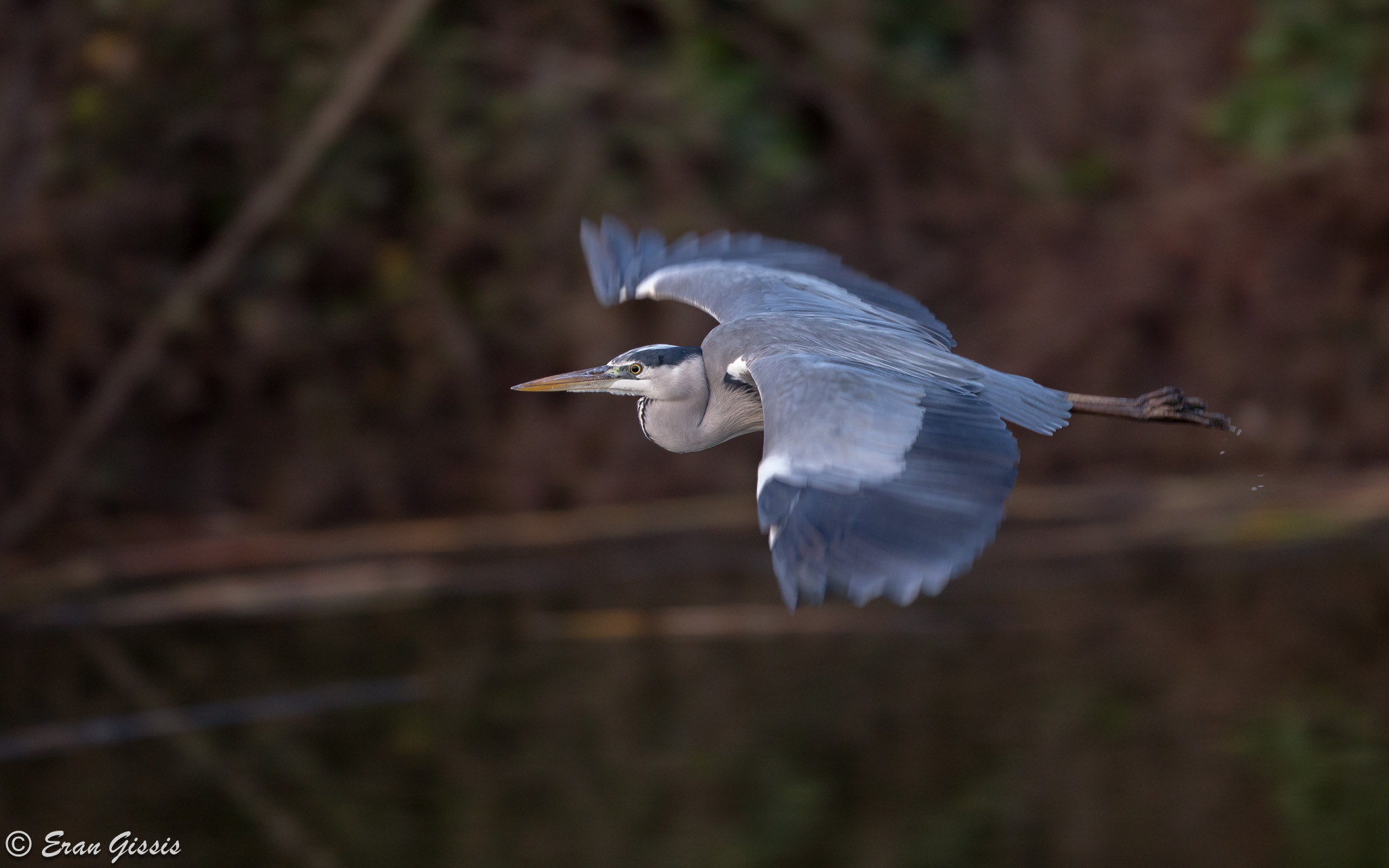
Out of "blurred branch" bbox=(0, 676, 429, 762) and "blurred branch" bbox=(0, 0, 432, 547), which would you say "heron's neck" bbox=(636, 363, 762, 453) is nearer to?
"blurred branch" bbox=(0, 676, 429, 762)

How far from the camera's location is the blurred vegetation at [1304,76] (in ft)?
30.8

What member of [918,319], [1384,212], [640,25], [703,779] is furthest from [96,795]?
[1384,212]

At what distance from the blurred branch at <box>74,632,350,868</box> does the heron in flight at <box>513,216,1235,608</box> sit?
8.46 ft

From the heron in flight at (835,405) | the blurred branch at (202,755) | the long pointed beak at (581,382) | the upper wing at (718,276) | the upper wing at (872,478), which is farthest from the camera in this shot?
the blurred branch at (202,755)

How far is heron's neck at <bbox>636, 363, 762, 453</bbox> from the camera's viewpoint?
445 cm

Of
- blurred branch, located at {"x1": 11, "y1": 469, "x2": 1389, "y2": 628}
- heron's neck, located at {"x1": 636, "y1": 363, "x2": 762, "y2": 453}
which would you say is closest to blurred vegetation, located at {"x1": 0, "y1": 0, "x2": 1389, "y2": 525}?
blurred branch, located at {"x1": 11, "y1": 469, "x2": 1389, "y2": 628}

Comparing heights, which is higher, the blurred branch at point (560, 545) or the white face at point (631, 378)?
the blurred branch at point (560, 545)

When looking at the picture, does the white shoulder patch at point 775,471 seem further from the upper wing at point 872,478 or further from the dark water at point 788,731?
the dark water at point 788,731

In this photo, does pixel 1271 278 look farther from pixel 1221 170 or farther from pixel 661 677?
pixel 661 677

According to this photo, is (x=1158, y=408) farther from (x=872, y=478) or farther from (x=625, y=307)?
(x=625, y=307)

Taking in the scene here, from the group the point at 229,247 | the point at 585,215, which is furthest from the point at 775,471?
the point at 229,247

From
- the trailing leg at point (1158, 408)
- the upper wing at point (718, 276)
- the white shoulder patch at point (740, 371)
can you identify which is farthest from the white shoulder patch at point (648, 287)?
the trailing leg at point (1158, 408)

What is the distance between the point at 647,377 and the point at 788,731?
2.84m

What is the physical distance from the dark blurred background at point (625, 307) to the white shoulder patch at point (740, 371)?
3.36 meters
